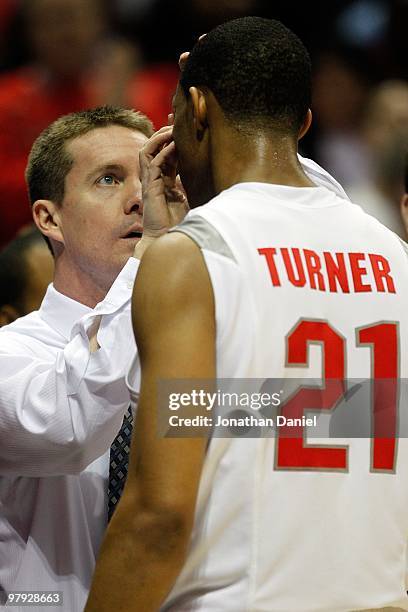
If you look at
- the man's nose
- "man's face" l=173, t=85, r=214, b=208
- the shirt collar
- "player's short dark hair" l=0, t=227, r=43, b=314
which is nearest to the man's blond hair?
the man's nose

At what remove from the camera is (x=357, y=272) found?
216 cm

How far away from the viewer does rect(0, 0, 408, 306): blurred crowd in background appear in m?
5.84

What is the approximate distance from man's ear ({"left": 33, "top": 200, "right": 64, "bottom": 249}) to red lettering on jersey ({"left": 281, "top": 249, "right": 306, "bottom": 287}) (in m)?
1.39

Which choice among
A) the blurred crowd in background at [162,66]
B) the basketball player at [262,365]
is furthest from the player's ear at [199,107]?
the blurred crowd in background at [162,66]

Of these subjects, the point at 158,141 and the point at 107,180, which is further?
the point at 107,180

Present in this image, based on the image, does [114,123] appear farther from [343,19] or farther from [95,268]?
[343,19]

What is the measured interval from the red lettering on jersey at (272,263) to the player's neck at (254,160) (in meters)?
0.20

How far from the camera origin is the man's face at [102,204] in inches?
126

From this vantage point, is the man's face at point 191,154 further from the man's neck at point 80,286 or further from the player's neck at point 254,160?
the man's neck at point 80,286

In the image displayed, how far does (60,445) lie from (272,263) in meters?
0.83

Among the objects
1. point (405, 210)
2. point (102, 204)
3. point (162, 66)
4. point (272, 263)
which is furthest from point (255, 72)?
point (162, 66)

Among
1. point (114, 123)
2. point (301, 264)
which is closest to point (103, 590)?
point (301, 264)

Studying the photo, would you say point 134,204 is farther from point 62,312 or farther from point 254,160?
point 254,160

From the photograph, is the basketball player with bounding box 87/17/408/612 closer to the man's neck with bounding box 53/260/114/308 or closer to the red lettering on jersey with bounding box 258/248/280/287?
the red lettering on jersey with bounding box 258/248/280/287
